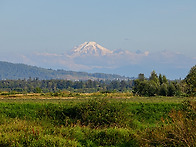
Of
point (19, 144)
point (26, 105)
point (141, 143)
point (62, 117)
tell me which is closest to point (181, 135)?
point (141, 143)

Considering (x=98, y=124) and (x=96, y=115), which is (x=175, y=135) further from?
(x=96, y=115)

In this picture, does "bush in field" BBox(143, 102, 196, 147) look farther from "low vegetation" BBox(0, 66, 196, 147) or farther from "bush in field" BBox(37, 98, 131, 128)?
"bush in field" BBox(37, 98, 131, 128)

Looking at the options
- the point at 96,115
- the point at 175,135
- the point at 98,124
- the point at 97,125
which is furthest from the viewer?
the point at 96,115

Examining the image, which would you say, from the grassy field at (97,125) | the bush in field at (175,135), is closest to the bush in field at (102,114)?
the grassy field at (97,125)

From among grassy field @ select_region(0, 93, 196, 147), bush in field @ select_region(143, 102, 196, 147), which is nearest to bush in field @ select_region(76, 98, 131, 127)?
grassy field @ select_region(0, 93, 196, 147)

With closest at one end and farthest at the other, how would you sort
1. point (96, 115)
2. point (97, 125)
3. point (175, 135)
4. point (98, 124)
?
point (175, 135)
point (97, 125)
point (98, 124)
point (96, 115)

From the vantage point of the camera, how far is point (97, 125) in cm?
2773

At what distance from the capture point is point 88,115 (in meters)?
29.1

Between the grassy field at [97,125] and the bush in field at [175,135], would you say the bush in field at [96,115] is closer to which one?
the grassy field at [97,125]

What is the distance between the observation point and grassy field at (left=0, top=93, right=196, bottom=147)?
18.9m

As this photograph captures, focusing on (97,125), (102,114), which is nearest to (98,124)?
(97,125)

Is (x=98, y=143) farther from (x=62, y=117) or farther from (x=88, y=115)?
(x=62, y=117)

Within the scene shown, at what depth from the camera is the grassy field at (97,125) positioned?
62.0ft

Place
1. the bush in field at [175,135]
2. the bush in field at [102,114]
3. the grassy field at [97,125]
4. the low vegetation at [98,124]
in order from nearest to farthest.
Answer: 1. the bush in field at [175,135]
2. the grassy field at [97,125]
3. the low vegetation at [98,124]
4. the bush in field at [102,114]
